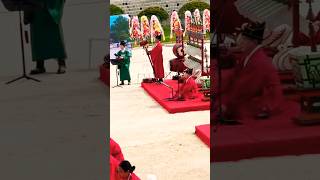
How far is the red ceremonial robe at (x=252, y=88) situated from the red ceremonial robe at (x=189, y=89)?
1.75 m

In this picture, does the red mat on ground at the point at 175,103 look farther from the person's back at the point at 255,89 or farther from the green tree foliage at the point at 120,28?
the green tree foliage at the point at 120,28

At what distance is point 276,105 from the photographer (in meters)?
4.23

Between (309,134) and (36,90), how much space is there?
1.91m

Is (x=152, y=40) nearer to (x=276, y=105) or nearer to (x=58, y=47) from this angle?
(x=276, y=105)

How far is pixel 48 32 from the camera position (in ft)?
9.61

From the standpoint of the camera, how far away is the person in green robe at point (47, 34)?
8.55ft

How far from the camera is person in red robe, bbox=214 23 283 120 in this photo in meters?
3.73

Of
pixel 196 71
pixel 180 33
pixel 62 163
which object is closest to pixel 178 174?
pixel 62 163

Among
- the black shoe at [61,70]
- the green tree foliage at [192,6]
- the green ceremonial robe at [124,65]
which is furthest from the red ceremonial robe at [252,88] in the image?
the green tree foliage at [192,6]

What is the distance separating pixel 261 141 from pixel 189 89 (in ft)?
7.44

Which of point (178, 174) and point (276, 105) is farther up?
point (276, 105)

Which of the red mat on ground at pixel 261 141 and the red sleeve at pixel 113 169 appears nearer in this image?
the red sleeve at pixel 113 169

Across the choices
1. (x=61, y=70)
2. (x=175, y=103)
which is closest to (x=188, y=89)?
(x=175, y=103)

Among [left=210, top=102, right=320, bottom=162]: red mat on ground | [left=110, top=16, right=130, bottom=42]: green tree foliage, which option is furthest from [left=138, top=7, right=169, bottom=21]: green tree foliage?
[left=210, top=102, right=320, bottom=162]: red mat on ground
